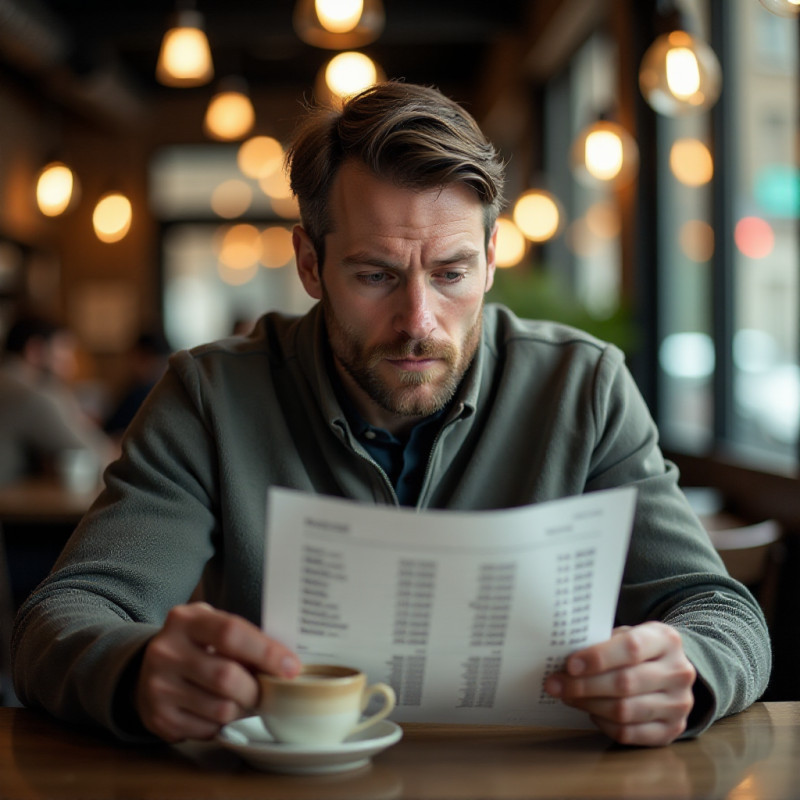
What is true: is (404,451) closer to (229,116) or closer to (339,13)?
(339,13)

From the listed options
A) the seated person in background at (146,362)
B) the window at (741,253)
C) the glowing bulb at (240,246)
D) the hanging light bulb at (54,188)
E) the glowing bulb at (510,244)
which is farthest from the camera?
the glowing bulb at (240,246)

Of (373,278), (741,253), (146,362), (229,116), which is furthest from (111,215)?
(373,278)

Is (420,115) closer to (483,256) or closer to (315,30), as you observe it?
(483,256)

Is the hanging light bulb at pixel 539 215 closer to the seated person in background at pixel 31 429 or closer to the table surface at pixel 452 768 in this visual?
the seated person in background at pixel 31 429

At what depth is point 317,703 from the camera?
1.08 m

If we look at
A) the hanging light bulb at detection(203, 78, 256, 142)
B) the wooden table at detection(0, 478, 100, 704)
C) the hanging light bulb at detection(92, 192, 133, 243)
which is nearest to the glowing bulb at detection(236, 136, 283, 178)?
the hanging light bulb at detection(92, 192, 133, 243)

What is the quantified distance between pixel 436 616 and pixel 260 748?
22 cm

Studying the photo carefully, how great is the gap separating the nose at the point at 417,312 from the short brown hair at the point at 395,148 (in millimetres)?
141

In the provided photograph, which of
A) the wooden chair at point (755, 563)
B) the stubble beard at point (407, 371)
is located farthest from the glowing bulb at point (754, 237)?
the stubble beard at point (407, 371)

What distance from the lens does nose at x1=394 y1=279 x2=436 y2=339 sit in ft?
5.04

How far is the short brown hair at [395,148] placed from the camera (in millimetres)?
1544

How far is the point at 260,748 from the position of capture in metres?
1.09

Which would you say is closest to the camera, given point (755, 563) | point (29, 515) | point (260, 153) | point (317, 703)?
point (317, 703)

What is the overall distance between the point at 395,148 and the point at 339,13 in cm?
277
